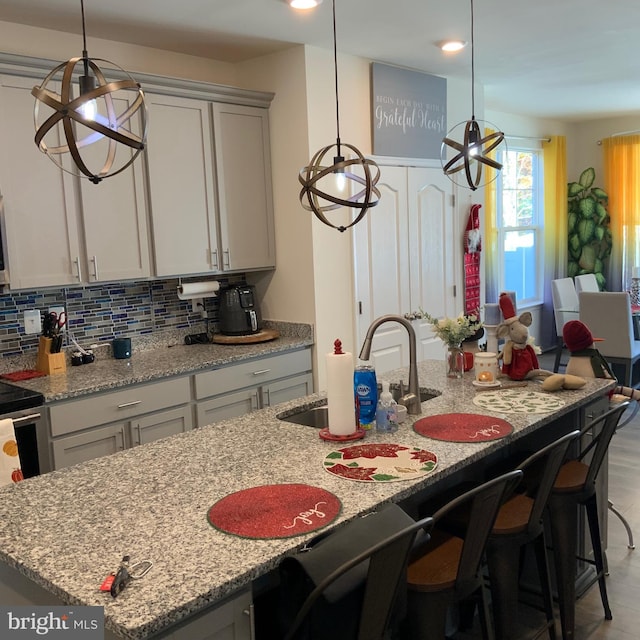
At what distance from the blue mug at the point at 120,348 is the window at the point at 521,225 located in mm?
4345

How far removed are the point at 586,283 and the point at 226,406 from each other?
4.77 meters

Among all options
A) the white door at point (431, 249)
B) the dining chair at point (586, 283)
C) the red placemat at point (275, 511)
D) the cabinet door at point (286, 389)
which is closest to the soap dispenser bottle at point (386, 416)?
the red placemat at point (275, 511)

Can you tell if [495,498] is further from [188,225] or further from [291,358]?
[188,225]

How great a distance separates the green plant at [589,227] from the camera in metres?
7.48

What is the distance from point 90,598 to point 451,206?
4232 millimetres

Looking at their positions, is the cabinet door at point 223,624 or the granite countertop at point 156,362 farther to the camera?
the granite countertop at point 156,362

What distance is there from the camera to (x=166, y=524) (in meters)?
1.57

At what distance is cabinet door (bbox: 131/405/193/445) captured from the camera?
3.29 metres

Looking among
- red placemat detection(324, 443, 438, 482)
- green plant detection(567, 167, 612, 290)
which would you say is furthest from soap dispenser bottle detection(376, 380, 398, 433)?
green plant detection(567, 167, 612, 290)

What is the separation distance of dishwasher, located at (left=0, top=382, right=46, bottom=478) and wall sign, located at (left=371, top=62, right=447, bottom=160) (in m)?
2.61

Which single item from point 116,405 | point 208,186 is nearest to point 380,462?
point 116,405

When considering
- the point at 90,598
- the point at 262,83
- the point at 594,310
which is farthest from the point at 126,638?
the point at 594,310

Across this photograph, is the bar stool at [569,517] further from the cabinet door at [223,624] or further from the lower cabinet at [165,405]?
the lower cabinet at [165,405]

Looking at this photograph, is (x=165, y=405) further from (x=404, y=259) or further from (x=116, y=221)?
(x=404, y=259)
